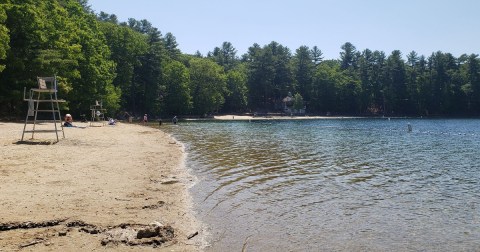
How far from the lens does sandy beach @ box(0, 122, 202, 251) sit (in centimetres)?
659

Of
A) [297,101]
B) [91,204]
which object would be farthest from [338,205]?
[297,101]

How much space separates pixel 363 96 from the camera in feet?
398

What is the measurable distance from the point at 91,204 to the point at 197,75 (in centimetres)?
8996

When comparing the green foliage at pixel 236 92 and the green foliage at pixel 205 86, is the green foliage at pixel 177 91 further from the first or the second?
the green foliage at pixel 236 92

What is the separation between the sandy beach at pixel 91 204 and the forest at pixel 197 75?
2731 centimetres

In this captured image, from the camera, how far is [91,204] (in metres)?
8.86

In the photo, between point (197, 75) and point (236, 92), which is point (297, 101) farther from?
point (197, 75)

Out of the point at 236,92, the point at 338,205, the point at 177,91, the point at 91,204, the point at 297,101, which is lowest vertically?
the point at 338,205

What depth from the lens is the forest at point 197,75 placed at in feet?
131

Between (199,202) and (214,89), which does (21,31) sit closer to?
(199,202)

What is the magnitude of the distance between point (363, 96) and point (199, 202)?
4674 inches

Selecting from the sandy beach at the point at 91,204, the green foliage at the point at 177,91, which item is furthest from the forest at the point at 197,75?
the sandy beach at the point at 91,204

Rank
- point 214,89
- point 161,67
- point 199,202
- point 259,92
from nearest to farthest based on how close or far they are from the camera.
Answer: point 199,202 → point 161,67 → point 214,89 → point 259,92

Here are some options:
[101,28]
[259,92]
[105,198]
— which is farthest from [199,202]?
[259,92]
